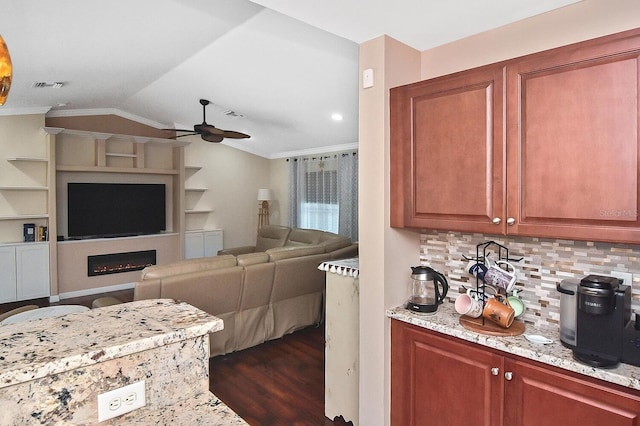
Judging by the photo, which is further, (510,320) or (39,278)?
(39,278)

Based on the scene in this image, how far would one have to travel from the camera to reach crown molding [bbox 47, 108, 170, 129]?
5988 millimetres

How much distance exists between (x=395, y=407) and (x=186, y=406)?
1.34 metres

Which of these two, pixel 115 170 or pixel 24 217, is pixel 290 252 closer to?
pixel 115 170

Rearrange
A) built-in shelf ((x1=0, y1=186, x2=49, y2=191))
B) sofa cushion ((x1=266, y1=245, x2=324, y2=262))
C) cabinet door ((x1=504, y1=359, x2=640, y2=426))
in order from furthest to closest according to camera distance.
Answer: built-in shelf ((x1=0, y1=186, x2=49, y2=191)), sofa cushion ((x1=266, y1=245, x2=324, y2=262)), cabinet door ((x1=504, y1=359, x2=640, y2=426))

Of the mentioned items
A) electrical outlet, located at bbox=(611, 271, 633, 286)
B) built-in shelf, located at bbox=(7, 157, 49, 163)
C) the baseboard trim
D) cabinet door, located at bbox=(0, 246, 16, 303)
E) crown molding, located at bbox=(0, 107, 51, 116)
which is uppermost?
crown molding, located at bbox=(0, 107, 51, 116)

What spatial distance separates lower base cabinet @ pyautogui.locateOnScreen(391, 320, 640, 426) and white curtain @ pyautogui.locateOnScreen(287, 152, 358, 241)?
14.3ft

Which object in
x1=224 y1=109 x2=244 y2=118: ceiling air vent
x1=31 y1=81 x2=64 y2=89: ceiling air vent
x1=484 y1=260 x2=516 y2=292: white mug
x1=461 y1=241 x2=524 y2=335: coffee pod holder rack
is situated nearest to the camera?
x1=484 y1=260 x2=516 y2=292: white mug

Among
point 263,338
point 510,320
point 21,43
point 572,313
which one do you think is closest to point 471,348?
point 510,320

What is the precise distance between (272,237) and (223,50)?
3.74 metres

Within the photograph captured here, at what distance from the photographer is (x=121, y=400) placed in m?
0.96

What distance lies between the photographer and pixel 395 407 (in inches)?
79.4

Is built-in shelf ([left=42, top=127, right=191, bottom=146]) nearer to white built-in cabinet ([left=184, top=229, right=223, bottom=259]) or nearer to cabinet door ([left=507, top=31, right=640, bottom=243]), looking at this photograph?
white built-in cabinet ([left=184, top=229, right=223, bottom=259])

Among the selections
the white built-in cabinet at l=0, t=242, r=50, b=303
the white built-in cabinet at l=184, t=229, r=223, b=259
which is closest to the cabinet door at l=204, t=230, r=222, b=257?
the white built-in cabinet at l=184, t=229, r=223, b=259

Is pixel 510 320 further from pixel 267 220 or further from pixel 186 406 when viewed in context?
pixel 267 220
